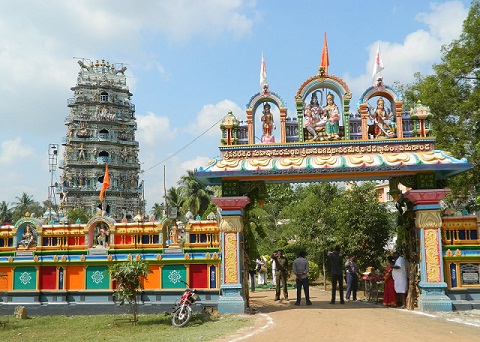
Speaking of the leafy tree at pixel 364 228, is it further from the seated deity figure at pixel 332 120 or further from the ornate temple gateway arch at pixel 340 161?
the seated deity figure at pixel 332 120

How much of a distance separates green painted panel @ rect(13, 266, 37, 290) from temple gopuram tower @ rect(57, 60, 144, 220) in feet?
125

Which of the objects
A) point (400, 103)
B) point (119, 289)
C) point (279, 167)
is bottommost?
point (119, 289)

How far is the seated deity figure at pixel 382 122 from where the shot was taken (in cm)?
1310

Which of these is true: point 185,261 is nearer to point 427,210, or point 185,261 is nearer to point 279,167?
point 279,167

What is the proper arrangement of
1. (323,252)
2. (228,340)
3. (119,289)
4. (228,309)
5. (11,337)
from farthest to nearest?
(323,252)
(228,309)
(119,289)
(11,337)
(228,340)

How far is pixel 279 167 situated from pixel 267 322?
12.3ft

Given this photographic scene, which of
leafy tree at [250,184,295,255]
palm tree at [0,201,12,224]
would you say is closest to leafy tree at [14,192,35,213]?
palm tree at [0,201,12,224]

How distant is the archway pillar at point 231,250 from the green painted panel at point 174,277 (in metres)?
1.08

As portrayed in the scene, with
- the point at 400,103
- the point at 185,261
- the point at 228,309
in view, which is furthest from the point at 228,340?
the point at 400,103

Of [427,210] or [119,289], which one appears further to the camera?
[427,210]

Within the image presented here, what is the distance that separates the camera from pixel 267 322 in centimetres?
1118

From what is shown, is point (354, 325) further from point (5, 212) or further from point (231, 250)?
point (5, 212)

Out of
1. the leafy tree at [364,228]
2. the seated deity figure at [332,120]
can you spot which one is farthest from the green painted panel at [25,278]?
the leafy tree at [364,228]

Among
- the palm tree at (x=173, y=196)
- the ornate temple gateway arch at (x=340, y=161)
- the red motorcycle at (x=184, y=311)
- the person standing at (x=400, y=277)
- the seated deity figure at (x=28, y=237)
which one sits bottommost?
the red motorcycle at (x=184, y=311)
